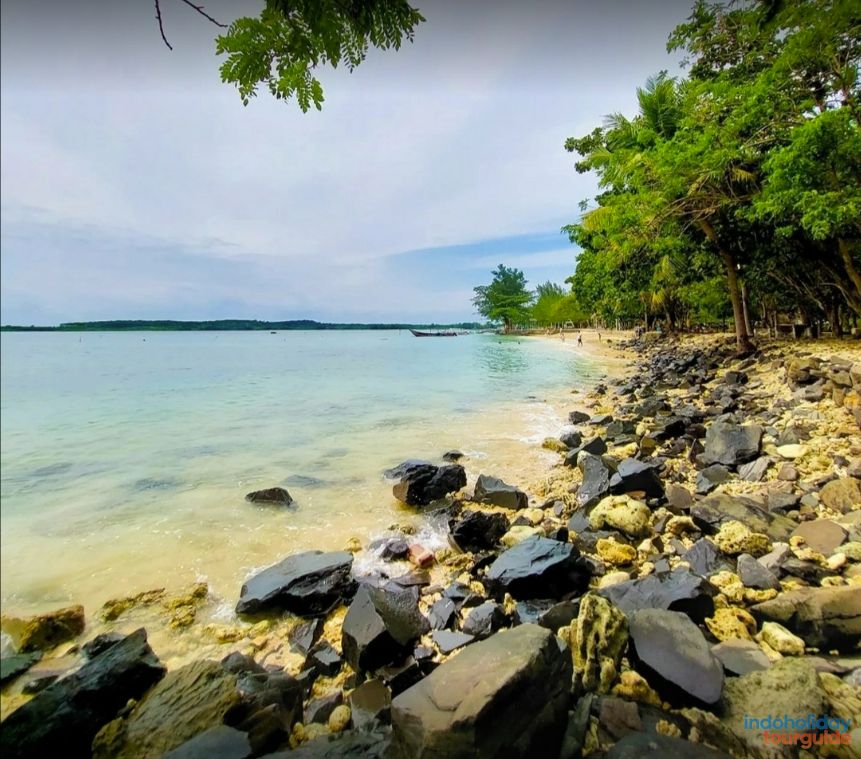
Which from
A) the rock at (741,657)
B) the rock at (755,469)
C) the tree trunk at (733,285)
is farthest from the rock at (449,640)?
the tree trunk at (733,285)

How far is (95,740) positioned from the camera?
7.86 ft

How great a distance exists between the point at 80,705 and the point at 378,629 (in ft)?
6.19

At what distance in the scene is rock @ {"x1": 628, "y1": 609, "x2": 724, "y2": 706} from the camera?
85.9 inches

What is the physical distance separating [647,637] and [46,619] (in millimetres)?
5105

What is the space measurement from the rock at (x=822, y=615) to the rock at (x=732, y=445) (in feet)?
12.4

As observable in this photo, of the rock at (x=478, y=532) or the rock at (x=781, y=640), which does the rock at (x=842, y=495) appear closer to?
the rock at (x=781, y=640)

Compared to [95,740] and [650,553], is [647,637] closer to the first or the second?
[650,553]

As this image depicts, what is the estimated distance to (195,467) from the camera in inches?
363

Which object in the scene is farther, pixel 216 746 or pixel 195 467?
pixel 195 467

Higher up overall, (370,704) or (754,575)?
(754,575)

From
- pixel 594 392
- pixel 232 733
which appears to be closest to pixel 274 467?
pixel 232 733

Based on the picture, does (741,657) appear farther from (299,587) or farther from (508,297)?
(508,297)

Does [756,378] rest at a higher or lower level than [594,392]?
higher

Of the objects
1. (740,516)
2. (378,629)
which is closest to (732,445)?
(740,516)
